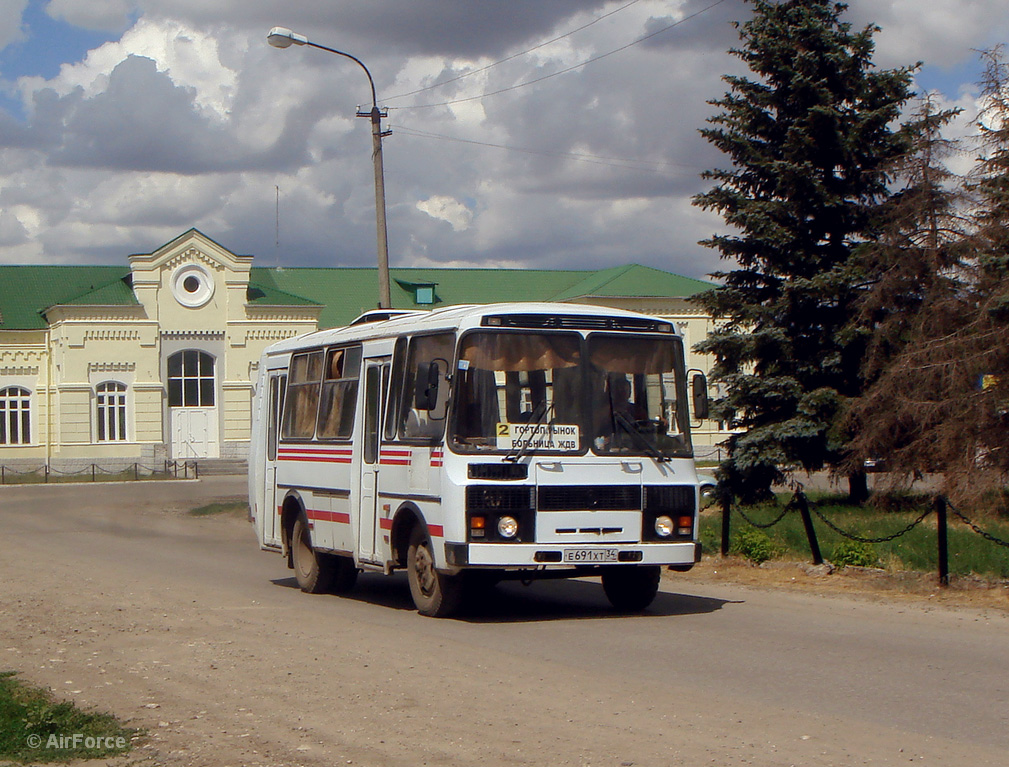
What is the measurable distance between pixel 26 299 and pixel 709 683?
189ft

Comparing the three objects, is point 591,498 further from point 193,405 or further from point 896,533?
point 193,405

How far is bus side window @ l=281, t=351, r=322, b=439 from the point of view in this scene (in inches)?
581

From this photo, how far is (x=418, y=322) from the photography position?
1242cm

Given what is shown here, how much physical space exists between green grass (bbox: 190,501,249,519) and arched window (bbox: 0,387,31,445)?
91.0 ft

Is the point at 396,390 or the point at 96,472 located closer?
the point at 396,390

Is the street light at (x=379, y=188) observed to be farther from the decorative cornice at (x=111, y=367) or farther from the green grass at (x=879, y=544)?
the decorative cornice at (x=111, y=367)

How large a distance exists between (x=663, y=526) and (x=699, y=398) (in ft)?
4.33

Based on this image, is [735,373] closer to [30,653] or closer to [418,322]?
[418,322]

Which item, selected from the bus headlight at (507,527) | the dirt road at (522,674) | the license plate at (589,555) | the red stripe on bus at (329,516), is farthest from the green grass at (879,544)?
the red stripe on bus at (329,516)

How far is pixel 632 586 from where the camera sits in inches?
492

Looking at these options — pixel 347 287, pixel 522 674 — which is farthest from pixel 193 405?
pixel 522 674

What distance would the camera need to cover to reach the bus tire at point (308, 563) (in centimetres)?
1453

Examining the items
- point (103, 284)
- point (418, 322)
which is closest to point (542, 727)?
point (418, 322)

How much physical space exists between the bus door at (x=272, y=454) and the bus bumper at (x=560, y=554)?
534 cm
